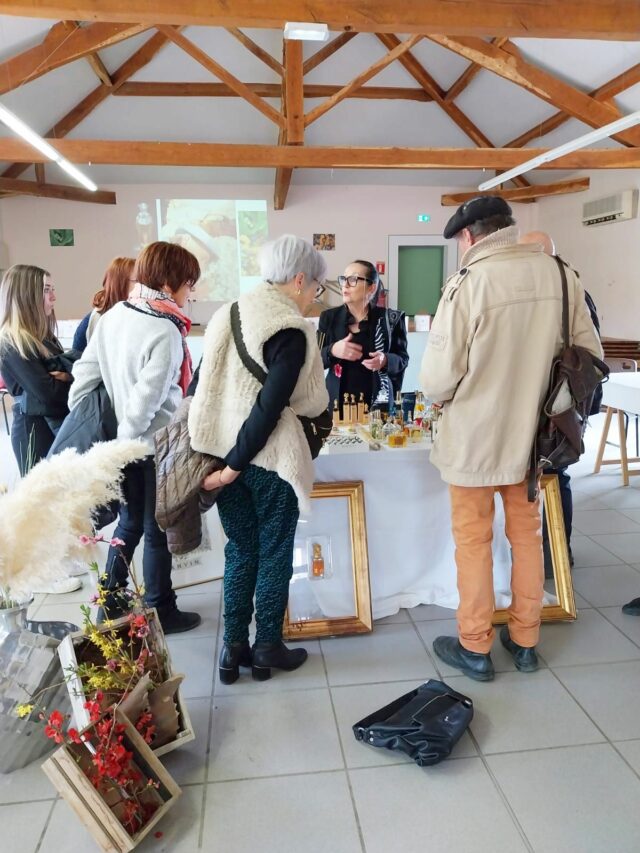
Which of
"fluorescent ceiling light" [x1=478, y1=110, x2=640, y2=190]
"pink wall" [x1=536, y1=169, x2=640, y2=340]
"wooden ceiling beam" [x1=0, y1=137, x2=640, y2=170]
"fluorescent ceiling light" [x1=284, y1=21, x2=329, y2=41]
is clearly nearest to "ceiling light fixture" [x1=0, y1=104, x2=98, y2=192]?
"wooden ceiling beam" [x1=0, y1=137, x2=640, y2=170]

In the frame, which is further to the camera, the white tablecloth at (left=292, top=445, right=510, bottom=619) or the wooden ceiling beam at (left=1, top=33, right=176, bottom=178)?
the wooden ceiling beam at (left=1, top=33, right=176, bottom=178)

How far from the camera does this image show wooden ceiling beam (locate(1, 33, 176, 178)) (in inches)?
263

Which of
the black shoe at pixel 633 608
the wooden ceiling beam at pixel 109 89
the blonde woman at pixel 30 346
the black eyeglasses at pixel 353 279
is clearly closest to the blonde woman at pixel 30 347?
the blonde woman at pixel 30 346

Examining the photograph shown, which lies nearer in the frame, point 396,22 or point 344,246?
point 396,22

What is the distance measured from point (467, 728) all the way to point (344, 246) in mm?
8243

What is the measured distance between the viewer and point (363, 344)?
A: 279 cm

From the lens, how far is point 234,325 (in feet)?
5.36

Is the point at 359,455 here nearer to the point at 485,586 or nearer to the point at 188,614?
the point at 485,586

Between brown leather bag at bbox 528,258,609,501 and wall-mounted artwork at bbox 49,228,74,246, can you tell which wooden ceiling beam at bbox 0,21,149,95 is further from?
brown leather bag at bbox 528,258,609,501

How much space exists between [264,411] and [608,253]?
7.89 m

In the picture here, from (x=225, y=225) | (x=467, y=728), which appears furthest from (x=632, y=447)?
(x=225, y=225)

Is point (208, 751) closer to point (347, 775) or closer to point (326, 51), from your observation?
point (347, 775)

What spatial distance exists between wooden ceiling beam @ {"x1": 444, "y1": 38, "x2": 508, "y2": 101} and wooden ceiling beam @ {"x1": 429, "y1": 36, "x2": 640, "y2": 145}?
0.64 m

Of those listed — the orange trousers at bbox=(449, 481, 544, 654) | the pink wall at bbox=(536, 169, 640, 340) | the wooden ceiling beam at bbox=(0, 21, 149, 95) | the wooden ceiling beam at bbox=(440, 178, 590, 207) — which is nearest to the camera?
the orange trousers at bbox=(449, 481, 544, 654)
